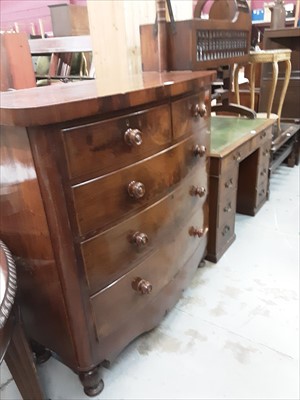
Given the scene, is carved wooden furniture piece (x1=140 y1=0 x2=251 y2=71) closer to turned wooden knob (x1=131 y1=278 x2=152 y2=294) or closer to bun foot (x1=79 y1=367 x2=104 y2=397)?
turned wooden knob (x1=131 y1=278 x2=152 y2=294)

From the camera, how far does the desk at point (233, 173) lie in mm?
1619

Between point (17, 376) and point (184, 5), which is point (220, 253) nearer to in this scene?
point (17, 376)

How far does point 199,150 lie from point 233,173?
21.9 inches

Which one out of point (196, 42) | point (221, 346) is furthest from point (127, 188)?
point (196, 42)

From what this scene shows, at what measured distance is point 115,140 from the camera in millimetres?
850

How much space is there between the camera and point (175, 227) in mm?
1213

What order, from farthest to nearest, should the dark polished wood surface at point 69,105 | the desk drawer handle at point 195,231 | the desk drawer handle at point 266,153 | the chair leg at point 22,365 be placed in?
the desk drawer handle at point 266,153 → the desk drawer handle at point 195,231 → the chair leg at point 22,365 → the dark polished wood surface at point 69,105

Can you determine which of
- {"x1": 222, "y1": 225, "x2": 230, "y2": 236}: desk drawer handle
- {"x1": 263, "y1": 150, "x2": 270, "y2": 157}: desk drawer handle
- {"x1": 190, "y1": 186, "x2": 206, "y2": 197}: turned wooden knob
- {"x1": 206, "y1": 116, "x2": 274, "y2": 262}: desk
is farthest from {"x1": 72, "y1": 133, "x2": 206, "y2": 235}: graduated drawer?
{"x1": 263, "y1": 150, "x2": 270, "y2": 157}: desk drawer handle

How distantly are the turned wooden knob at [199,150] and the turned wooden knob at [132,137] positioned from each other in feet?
1.35

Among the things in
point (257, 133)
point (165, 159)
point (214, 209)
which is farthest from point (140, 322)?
point (257, 133)

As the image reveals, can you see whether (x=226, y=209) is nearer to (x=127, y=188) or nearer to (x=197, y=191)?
(x=197, y=191)

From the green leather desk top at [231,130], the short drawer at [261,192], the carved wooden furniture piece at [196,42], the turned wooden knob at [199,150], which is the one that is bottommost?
the short drawer at [261,192]

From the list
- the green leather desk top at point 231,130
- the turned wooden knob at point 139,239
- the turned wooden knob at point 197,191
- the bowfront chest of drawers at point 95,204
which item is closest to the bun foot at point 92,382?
the bowfront chest of drawers at point 95,204

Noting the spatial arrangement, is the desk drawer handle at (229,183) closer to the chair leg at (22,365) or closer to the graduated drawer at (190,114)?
the graduated drawer at (190,114)
